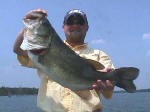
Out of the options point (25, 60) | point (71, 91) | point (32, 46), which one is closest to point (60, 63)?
point (32, 46)

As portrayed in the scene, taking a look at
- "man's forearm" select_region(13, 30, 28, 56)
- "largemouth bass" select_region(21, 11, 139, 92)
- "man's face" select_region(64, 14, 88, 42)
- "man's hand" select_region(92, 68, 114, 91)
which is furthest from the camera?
"man's face" select_region(64, 14, 88, 42)

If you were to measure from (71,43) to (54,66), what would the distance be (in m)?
1.31

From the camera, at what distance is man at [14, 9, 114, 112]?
7.71 meters

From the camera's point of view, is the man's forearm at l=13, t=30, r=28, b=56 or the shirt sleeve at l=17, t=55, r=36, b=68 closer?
the man's forearm at l=13, t=30, r=28, b=56

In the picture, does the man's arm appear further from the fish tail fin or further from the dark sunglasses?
the fish tail fin

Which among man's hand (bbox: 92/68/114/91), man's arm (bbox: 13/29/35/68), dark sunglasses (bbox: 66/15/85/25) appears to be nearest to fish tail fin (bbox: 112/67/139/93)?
man's hand (bbox: 92/68/114/91)

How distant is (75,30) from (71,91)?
1.21m

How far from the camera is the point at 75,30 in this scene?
822 centimetres

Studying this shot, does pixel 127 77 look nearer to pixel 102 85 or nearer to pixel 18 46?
pixel 102 85

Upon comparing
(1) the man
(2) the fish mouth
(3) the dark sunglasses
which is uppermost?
(3) the dark sunglasses

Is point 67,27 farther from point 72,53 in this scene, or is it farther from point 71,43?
point 72,53

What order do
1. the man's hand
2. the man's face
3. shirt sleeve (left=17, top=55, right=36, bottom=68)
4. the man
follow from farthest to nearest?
the man's face, shirt sleeve (left=17, top=55, right=36, bottom=68), the man, the man's hand

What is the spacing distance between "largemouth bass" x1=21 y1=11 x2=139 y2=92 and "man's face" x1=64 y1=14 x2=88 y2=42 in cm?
87

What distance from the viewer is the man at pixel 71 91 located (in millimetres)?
7705
